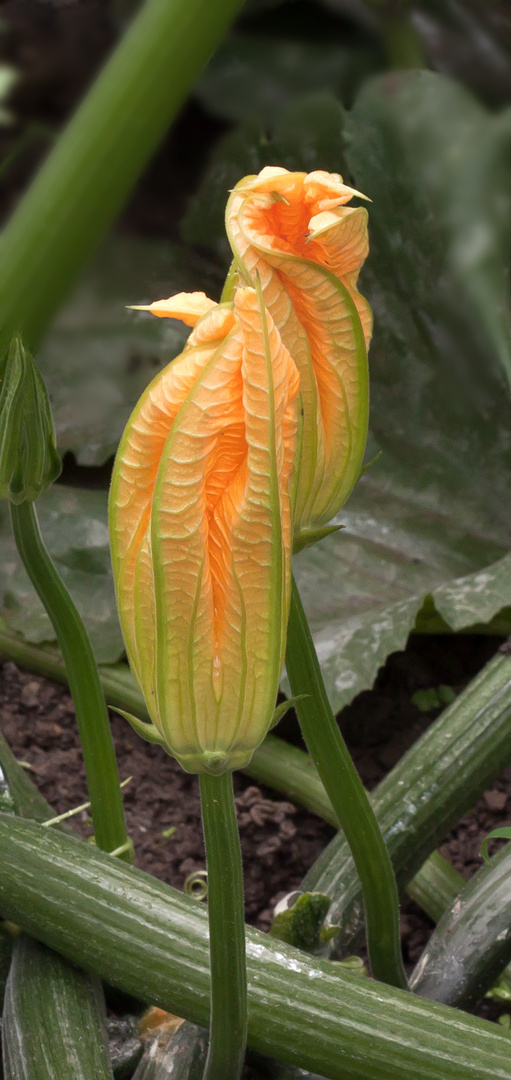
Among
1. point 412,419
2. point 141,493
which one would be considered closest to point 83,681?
point 141,493

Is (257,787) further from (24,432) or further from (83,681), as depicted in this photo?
(24,432)

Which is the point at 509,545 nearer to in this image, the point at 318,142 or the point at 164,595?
the point at 318,142

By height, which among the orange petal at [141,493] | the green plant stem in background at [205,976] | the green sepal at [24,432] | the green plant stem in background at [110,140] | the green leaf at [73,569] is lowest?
the green leaf at [73,569]

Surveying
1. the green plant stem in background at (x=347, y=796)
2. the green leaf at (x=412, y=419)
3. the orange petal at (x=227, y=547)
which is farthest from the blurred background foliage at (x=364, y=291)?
the orange petal at (x=227, y=547)

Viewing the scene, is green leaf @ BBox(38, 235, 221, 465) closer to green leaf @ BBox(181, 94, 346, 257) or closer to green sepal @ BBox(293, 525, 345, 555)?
green leaf @ BBox(181, 94, 346, 257)

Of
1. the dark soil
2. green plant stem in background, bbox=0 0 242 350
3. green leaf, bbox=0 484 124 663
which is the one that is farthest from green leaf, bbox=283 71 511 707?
green plant stem in background, bbox=0 0 242 350

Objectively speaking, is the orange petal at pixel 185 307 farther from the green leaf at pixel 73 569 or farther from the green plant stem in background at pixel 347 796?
the green leaf at pixel 73 569

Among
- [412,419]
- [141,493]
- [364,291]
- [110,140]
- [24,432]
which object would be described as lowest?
[412,419]
